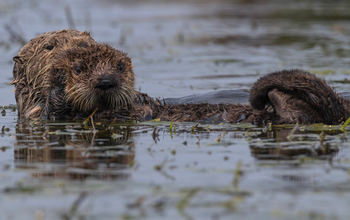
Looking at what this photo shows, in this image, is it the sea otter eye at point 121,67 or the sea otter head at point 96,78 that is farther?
the sea otter eye at point 121,67

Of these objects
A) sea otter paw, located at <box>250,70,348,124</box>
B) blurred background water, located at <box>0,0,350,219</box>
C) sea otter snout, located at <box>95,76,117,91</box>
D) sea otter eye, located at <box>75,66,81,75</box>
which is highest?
sea otter eye, located at <box>75,66,81,75</box>

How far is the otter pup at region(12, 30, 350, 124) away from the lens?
450cm

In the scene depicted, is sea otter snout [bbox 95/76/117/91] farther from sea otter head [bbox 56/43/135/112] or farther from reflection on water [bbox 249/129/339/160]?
reflection on water [bbox 249/129/339/160]

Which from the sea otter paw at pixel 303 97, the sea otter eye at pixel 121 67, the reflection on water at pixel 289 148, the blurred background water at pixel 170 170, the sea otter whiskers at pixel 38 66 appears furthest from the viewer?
the sea otter whiskers at pixel 38 66

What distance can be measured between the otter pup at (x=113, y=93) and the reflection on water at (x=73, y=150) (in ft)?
0.91

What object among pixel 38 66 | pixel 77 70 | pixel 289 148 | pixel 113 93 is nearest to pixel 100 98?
pixel 113 93

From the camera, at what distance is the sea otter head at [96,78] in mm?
4754

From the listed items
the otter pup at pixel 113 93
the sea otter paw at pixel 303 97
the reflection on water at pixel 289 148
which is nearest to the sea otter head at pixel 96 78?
the otter pup at pixel 113 93

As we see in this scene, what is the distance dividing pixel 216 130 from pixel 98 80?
3.80 feet

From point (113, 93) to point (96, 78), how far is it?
207 mm

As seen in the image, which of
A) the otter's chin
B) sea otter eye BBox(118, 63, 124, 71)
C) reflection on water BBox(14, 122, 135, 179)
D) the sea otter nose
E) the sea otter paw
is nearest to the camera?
reflection on water BBox(14, 122, 135, 179)

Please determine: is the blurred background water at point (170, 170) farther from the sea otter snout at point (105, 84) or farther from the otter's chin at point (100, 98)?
the sea otter snout at point (105, 84)

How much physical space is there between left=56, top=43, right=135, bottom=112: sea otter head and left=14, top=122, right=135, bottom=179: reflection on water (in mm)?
A: 243

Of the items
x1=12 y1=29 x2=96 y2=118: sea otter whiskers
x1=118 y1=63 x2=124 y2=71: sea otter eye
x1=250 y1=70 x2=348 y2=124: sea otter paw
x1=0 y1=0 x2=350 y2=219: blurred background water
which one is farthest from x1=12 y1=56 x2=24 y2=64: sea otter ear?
x1=250 y1=70 x2=348 y2=124: sea otter paw
